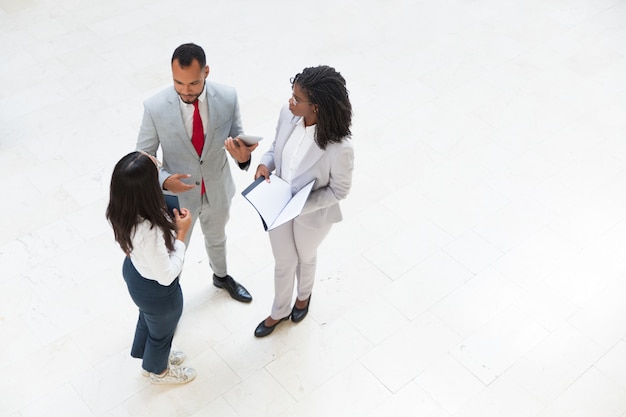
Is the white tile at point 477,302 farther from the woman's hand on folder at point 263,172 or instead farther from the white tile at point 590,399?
the woman's hand on folder at point 263,172

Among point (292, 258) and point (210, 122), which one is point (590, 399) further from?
point (210, 122)

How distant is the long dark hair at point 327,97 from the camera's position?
2.92 m

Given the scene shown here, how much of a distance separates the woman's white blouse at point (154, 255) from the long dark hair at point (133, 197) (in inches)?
1.1

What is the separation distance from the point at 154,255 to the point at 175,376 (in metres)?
1.00

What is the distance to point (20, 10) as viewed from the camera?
636cm

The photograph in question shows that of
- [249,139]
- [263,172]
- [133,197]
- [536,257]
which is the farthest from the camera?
[536,257]

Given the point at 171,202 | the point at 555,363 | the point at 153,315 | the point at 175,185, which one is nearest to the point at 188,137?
the point at 175,185

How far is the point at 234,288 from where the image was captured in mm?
4031

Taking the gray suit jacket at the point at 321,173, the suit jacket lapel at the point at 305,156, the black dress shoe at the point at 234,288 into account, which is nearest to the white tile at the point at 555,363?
the gray suit jacket at the point at 321,173

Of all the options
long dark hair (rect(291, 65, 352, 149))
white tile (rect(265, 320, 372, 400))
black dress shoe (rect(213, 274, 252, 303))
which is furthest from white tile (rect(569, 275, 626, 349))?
long dark hair (rect(291, 65, 352, 149))

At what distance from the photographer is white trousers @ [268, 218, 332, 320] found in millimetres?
3438

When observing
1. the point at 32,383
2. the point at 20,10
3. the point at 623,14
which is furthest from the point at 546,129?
the point at 20,10

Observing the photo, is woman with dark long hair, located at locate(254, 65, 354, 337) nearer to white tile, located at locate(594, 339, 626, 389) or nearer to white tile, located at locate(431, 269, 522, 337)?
white tile, located at locate(431, 269, 522, 337)

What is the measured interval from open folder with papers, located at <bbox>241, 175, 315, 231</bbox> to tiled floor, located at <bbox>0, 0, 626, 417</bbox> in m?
0.95
